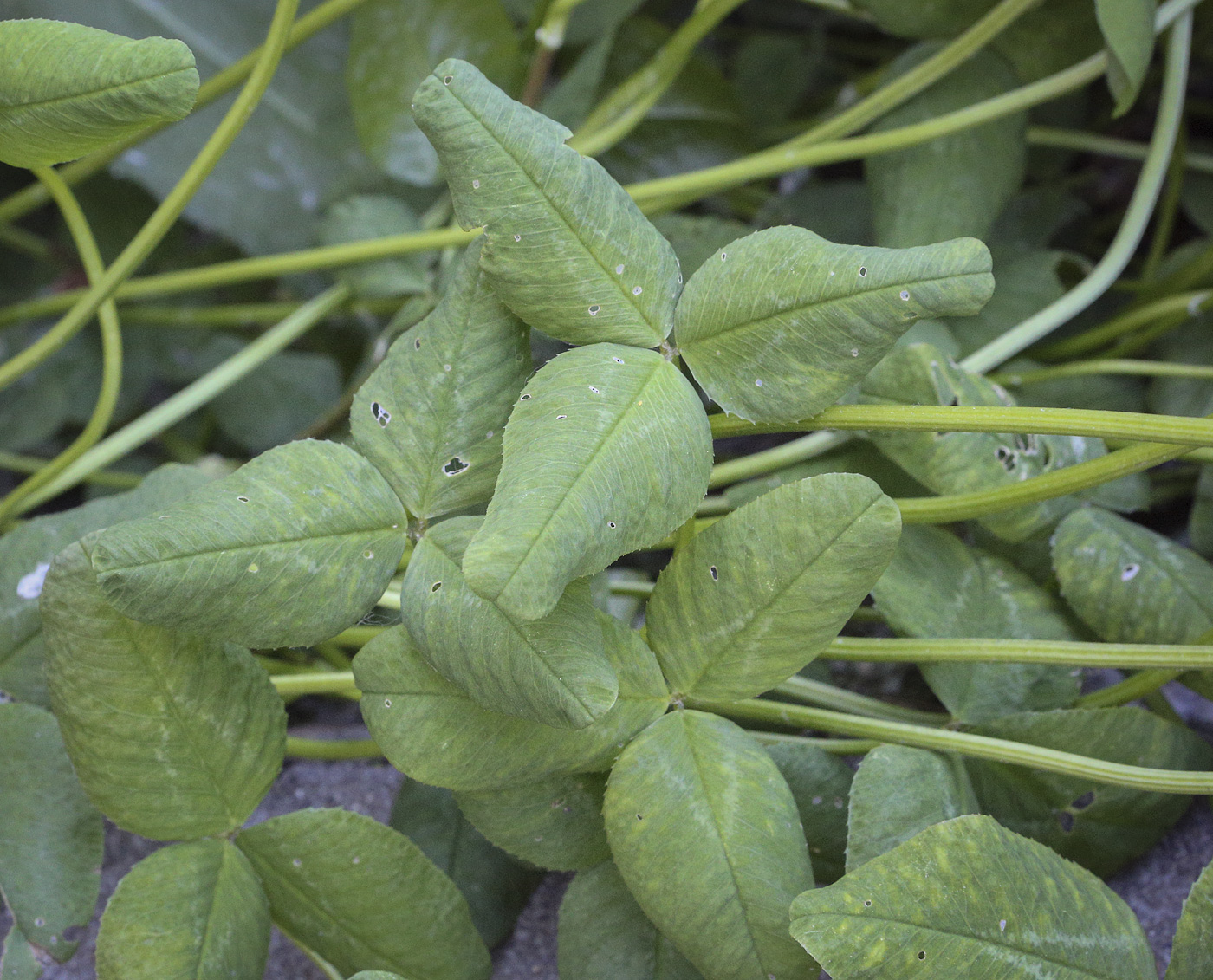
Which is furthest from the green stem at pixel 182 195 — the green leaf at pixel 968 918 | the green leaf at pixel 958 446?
the green leaf at pixel 968 918

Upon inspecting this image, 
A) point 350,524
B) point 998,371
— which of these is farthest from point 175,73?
point 998,371

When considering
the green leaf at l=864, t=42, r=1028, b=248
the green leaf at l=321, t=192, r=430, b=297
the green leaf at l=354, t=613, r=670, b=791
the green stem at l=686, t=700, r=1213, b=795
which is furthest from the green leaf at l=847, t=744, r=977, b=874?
the green leaf at l=321, t=192, r=430, b=297

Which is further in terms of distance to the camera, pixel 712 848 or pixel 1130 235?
pixel 1130 235

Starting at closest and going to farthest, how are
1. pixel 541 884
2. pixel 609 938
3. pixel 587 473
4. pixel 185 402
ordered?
pixel 587 473 → pixel 609 938 → pixel 541 884 → pixel 185 402

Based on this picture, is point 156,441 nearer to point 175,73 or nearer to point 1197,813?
point 175,73

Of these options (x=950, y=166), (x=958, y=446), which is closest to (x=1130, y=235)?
(x=950, y=166)

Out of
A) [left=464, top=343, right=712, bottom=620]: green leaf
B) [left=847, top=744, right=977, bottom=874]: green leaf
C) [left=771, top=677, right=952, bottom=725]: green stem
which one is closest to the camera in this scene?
[left=464, top=343, right=712, bottom=620]: green leaf

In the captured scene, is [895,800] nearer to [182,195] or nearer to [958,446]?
[958,446]

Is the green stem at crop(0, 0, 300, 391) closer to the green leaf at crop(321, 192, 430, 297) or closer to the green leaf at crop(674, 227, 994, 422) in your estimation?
the green leaf at crop(321, 192, 430, 297)
